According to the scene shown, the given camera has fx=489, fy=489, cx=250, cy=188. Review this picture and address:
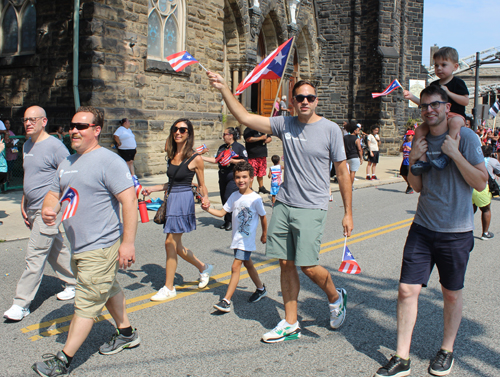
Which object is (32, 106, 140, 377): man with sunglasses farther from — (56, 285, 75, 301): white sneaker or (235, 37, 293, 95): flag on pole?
(235, 37, 293, 95): flag on pole

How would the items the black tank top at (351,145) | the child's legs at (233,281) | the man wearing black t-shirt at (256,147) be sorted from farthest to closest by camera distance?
the black tank top at (351,145) < the man wearing black t-shirt at (256,147) < the child's legs at (233,281)

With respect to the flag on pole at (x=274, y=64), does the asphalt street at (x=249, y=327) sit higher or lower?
lower

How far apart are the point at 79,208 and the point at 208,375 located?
1496 mm

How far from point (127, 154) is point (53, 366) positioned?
10090 mm

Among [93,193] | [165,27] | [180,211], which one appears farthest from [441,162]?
[165,27]

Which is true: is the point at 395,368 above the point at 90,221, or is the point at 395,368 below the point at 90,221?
below

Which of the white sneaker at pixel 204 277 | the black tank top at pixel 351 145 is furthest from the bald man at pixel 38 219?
the black tank top at pixel 351 145

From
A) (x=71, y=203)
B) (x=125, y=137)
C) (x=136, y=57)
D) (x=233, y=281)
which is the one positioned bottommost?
(x=233, y=281)

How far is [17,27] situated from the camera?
1503 centimetres

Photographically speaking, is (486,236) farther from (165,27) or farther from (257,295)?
(165,27)

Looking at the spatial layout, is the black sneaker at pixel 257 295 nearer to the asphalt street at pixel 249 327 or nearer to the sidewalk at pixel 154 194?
the asphalt street at pixel 249 327

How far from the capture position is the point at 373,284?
5609 mm

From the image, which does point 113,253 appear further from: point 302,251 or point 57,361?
point 302,251

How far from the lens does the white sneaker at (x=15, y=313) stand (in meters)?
4.38
